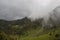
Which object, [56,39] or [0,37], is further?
[56,39]

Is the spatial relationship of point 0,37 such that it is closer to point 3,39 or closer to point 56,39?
point 3,39

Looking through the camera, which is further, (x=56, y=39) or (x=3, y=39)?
(x=56, y=39)

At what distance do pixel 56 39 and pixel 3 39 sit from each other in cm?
8727

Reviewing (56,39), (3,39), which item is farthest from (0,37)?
(56,39)

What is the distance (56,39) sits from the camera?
200 m

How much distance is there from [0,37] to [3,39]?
2.88m

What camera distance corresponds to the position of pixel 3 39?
426ft

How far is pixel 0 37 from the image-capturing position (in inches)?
5074

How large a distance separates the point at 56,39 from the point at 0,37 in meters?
89.5
